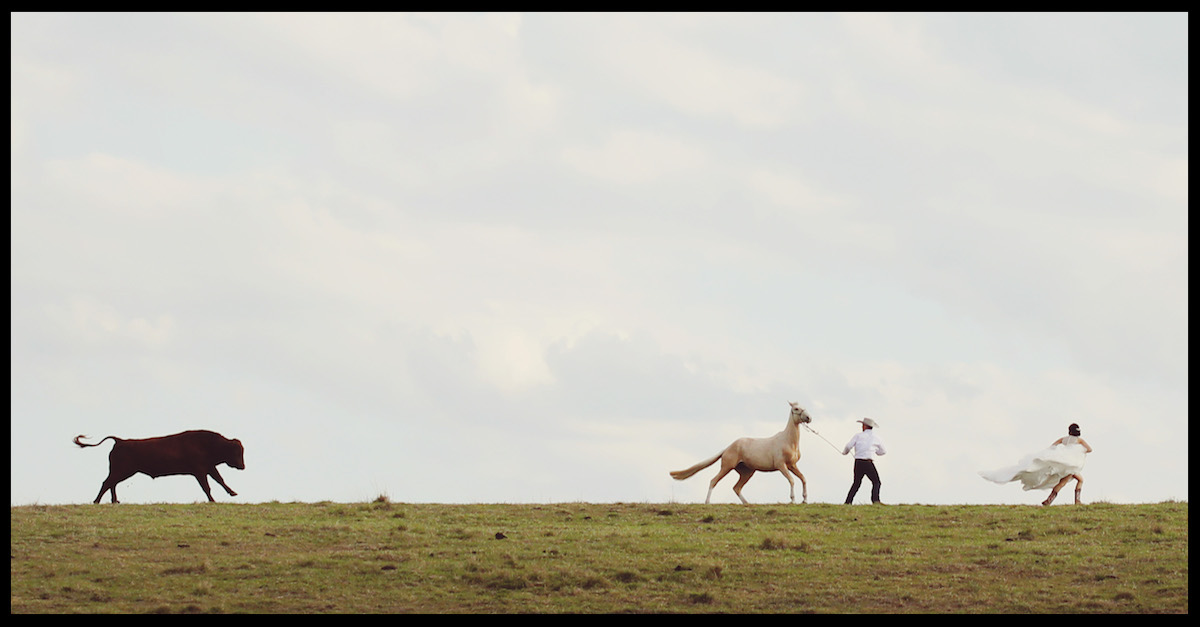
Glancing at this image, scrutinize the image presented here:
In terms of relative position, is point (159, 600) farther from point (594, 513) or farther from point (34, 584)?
point (594, 513)

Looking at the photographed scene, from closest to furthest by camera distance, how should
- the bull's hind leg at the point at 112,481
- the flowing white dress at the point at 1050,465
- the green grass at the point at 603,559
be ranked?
the green grass at the point at 603,559 → the flowing white dress at the point at 1050,465 → the bull's hind leg at the point at 112,481

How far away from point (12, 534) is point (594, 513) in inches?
388

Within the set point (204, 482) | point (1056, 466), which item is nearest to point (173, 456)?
point (204, 482)

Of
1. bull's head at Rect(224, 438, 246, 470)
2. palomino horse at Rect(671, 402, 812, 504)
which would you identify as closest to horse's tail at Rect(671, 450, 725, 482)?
palomino horse at Rect(671, 402, 812, 504)

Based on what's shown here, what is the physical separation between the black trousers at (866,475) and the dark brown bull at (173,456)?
12.6 m

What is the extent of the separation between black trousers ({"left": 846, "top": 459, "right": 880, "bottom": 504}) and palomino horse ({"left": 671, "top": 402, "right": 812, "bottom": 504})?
131 centimetres

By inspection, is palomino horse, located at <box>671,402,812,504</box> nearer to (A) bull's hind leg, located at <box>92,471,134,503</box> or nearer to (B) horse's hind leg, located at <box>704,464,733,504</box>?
(B) horse's hind leg, located at <box>704,464,733,504</box>

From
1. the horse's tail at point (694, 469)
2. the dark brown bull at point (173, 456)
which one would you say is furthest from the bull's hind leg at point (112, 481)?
the horse's tail at point (694, 469)

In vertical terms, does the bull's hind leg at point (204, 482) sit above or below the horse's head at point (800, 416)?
below

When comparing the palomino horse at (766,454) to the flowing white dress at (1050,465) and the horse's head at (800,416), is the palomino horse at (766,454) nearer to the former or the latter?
the horse's head at (800,416)

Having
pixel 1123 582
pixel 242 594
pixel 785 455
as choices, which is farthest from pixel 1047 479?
pixel 242 594

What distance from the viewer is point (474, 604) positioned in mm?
19734

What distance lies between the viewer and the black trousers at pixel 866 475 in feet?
93.0
